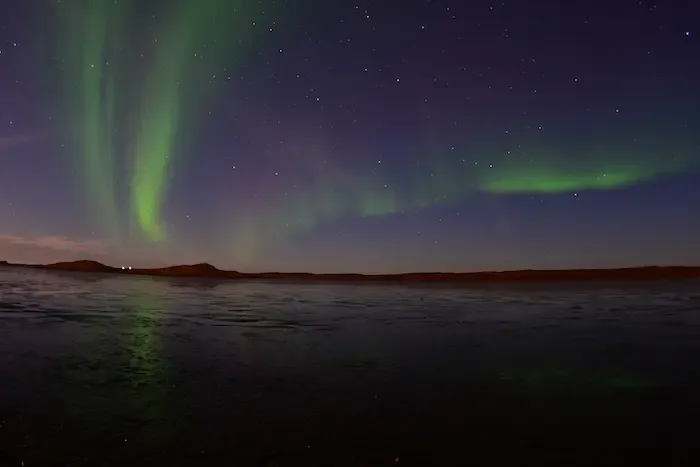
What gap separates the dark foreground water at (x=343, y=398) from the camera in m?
7.75

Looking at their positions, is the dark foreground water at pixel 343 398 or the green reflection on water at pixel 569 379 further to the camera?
the green reflection on water at pixel 569 379

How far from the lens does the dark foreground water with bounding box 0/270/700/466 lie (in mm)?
7754

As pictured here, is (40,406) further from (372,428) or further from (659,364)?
(659,364)

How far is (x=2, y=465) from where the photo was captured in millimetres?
6836

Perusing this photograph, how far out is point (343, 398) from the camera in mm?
10820

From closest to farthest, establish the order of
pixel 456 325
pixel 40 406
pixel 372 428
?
pixel 372 428
pixel 40 406
pixel 456 325

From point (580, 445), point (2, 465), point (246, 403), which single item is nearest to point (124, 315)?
point (246, 403)

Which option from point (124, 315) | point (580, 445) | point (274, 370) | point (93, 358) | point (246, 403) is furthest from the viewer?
point (124, 315)

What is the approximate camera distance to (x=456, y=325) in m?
24.8

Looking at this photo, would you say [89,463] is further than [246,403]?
No

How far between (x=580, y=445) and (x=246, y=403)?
256 inches

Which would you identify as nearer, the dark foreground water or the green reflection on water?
the dark foreground water

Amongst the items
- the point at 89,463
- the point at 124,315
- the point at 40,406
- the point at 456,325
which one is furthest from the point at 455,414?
the point at 124,315

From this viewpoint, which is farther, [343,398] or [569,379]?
[569,379]
